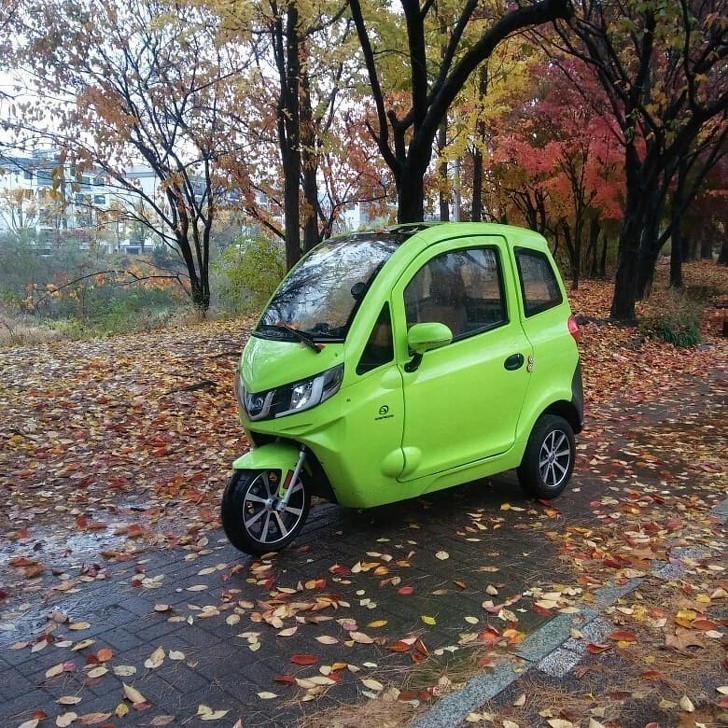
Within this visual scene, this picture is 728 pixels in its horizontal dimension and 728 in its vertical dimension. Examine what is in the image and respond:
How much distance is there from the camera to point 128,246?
27.4 meters

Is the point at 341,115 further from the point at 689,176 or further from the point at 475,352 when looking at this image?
the point at 475,352

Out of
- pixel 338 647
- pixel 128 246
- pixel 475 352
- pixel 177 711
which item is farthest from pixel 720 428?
pixel 128 246

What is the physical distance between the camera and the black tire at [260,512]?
165 inches

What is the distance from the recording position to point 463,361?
475cm

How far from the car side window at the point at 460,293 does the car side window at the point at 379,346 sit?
0.53ft

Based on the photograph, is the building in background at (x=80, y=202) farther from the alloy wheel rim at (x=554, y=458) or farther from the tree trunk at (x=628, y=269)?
the alloy wheel rim at (x=554, y=458)

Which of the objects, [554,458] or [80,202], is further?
[80,202]

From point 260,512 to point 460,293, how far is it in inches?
77.7

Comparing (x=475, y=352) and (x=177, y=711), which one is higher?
(x=475, y=352)

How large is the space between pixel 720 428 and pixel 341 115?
15110 millimetres

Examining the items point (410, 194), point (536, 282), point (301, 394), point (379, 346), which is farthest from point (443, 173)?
point (301, 394)

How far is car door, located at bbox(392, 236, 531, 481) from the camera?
4.54 meters

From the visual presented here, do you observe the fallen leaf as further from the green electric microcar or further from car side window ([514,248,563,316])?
car side window ([514,248,563,316])

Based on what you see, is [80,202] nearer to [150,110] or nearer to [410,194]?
[150,110]
